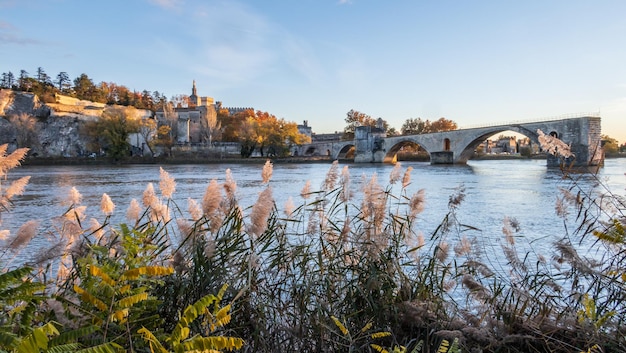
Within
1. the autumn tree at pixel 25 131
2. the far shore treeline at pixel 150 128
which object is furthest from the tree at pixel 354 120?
the autumn tree at pixel 25 131

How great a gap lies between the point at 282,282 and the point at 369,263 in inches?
25.7

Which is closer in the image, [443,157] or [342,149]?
[443,157]

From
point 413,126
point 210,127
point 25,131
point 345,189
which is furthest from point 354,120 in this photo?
point 345,189

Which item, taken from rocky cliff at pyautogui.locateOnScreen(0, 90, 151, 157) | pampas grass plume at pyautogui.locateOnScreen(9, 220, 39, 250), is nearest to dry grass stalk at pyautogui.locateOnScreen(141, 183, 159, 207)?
pampas grass plume at pyautogui.locateOnScreen(9, 220, 39, 250)

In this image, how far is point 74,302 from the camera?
198cm

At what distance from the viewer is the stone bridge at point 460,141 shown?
40125 millimetres

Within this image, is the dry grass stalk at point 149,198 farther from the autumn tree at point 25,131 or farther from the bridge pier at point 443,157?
the autumn tree at point 25,131

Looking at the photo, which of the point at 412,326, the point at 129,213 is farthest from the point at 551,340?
the point at 129,213

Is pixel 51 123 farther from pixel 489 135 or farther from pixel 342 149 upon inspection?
pixel 489 135

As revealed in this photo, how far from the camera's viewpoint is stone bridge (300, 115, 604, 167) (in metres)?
40.1

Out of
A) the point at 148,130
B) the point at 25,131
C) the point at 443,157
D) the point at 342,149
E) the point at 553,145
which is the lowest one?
the point at 443,157

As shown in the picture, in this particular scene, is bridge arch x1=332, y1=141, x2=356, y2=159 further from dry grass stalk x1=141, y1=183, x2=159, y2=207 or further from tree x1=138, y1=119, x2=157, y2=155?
dry grass stalk x1=141, y1=183, x2=159, y2=207

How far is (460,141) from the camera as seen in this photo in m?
55.2

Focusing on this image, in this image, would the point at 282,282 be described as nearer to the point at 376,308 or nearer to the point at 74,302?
the point at 376,308
